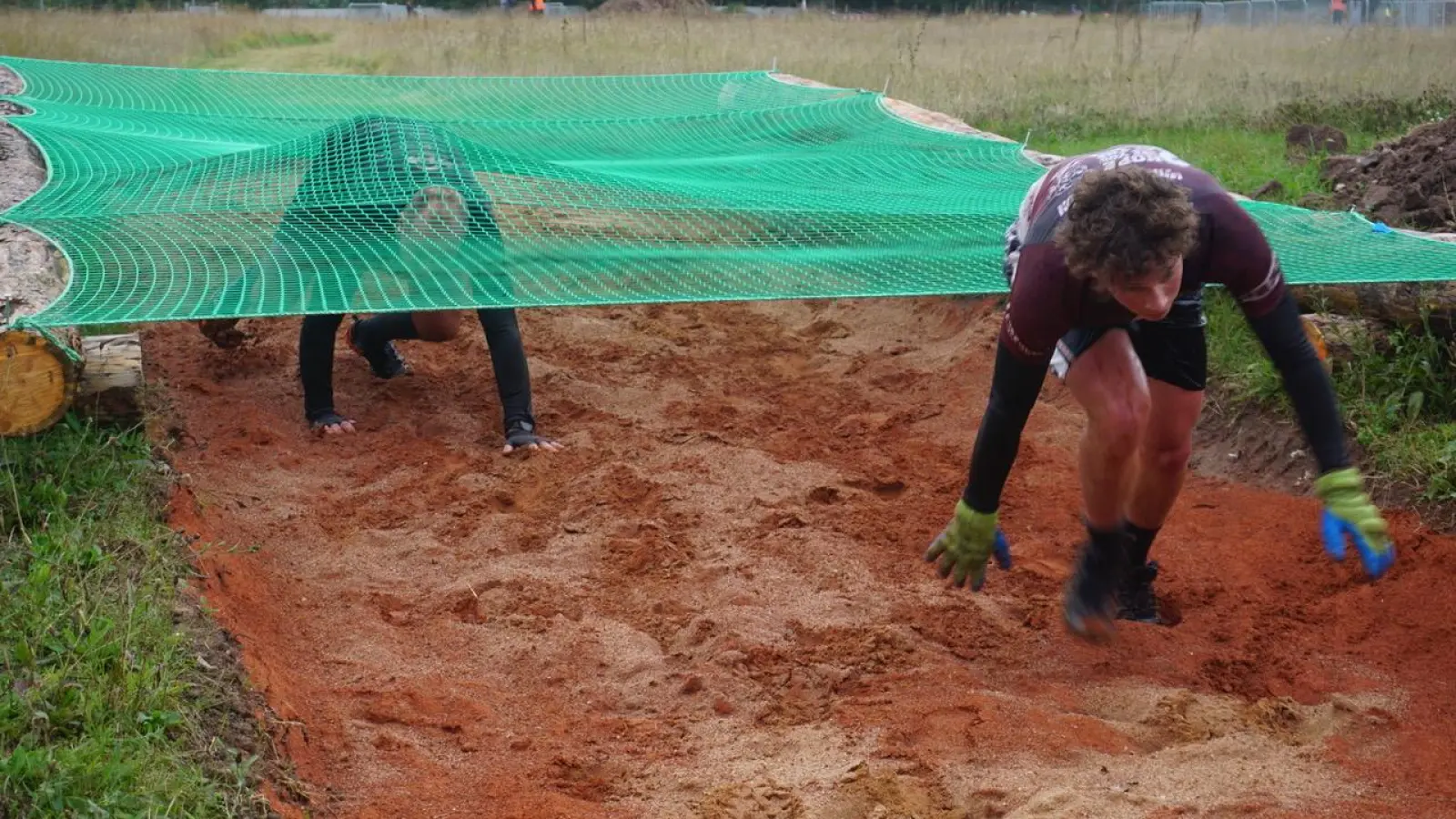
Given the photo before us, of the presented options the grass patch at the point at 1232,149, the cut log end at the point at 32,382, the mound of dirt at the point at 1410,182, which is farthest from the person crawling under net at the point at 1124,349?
the grass patch at the point at 1232,149

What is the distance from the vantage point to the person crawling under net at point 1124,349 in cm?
282

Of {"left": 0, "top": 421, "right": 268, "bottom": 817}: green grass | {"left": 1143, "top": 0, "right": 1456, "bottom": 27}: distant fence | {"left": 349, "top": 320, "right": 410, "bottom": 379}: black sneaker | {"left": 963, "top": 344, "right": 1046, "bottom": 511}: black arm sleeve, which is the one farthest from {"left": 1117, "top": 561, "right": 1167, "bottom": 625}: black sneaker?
{"left": 1143, "top": 0, "right": 1456, "bottom": 27}: distant fence

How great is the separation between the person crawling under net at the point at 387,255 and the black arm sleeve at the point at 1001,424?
67.2 inches

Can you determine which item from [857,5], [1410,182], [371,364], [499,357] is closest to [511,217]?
[499,357]

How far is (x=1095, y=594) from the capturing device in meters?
3.54

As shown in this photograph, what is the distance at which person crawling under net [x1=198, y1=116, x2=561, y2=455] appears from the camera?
14.3ft

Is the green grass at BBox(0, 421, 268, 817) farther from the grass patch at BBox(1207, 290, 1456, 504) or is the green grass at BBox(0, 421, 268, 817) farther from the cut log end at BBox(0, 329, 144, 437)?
the grass patch at BBox(1207, 290, 1456, 504)

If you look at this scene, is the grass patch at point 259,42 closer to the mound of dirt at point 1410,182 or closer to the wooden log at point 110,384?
the wooden log at point 110,384

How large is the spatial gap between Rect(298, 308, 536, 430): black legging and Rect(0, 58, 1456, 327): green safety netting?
39cm

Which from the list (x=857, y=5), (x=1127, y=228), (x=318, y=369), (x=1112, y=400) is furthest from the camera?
(x=857, y=5)

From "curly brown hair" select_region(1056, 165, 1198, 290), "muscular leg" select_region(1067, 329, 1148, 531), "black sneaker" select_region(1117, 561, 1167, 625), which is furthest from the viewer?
"black sneaker" select_region(1117, 561, 1167, 625)

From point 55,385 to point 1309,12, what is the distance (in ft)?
59.7

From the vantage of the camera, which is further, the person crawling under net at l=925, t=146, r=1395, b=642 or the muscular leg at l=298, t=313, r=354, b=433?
the muscular leg at l=298, t=313, r=354, b=433

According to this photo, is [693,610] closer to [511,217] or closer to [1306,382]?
[1306,382]
